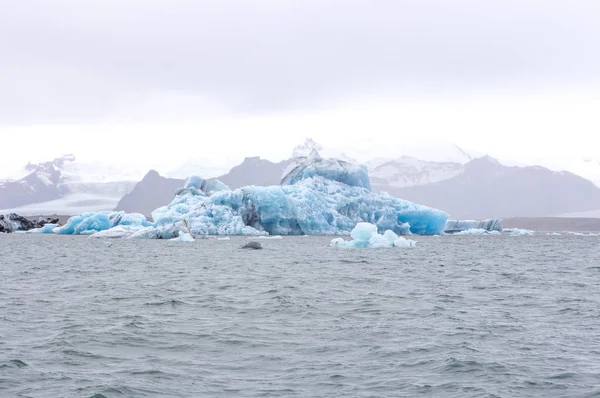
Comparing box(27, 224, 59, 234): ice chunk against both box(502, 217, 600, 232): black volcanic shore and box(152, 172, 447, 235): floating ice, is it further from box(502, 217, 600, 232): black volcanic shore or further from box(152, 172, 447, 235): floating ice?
box(502, 217, 600, 232): black volcanic shore

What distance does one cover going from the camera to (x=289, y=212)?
62.2 m

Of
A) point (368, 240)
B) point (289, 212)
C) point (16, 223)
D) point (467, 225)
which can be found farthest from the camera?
point (467, 225)

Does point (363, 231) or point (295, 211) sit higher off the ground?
point (295, 211)

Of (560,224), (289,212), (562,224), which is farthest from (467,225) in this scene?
(560,224)

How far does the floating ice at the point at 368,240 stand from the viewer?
40.8 meters

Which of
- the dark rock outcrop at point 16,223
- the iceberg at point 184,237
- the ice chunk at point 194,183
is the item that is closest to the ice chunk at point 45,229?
the dark rock outcrop at point 16,223

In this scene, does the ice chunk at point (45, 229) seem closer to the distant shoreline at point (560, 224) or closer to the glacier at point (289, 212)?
the glacier at point (289, 212)

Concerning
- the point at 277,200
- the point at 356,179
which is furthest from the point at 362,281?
the point at 356,179

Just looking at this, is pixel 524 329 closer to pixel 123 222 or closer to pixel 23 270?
pixel 23 270

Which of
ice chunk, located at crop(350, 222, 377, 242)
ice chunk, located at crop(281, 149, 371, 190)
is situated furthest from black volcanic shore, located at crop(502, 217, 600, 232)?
ice chunk, located at crop(350, 222, 377, 242)

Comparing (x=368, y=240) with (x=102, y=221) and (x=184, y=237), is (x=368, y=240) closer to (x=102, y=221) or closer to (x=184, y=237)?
(x=184, y=237)

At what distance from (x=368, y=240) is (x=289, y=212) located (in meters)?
21.0

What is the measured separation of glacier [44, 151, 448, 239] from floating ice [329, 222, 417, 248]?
16358mm

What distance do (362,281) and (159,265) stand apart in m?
10.4
